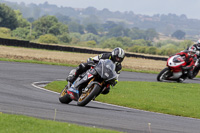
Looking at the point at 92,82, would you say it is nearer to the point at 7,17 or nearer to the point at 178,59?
the point at 178,59

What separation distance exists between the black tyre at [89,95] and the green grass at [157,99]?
2794 mm

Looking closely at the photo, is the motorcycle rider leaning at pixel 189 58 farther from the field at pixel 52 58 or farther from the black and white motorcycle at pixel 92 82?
the black and white motorcycle at pixel 92 82

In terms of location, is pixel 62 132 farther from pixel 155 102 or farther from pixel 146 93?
pixel 146 93

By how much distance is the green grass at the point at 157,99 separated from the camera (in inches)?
512

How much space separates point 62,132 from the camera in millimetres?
6477

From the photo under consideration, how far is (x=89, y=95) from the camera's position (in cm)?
1047

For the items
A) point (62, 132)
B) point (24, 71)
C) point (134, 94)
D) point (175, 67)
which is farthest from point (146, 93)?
point (62, 132)

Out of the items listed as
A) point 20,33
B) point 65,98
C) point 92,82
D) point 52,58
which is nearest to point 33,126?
point 92,82

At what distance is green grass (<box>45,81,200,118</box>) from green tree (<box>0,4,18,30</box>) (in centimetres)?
10705

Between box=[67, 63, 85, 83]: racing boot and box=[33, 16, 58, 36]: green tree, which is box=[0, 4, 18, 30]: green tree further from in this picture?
box=[67, 63, 85, 83]: racing boot

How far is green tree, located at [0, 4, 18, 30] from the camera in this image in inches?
4776

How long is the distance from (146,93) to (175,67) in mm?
5508

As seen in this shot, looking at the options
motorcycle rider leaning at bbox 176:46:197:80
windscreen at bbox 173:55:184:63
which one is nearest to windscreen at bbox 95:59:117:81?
windscreen at bbox 173:55:184:63

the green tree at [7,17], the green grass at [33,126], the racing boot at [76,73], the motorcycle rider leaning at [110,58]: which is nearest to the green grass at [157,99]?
the motorcycle rider leaning at [110,58]
